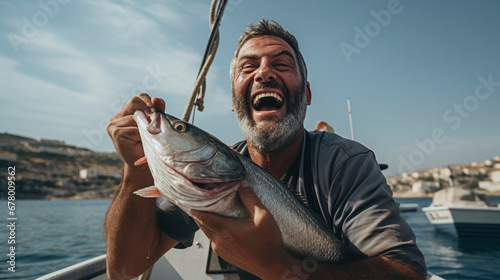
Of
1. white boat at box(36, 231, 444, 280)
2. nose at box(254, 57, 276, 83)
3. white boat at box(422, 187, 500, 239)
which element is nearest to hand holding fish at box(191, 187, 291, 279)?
nose at box(254, 57, 276, 83)

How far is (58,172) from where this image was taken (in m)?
72.9

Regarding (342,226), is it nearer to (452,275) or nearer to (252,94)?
(252,94)

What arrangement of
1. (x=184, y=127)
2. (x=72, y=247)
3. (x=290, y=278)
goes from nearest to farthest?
(x=290, y=278) → (x=184, y=127) → (x=72, y=247)

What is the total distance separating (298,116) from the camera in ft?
8.96

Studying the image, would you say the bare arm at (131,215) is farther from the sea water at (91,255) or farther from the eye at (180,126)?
the sea water at (91,255)

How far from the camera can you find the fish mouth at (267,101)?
267 centimetres

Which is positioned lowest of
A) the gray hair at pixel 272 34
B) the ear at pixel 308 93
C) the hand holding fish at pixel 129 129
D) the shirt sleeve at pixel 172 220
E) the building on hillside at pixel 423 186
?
the building on hillside at pixel 423 186

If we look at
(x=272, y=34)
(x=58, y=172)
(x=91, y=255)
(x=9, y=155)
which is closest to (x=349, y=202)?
(x=272, y=34)

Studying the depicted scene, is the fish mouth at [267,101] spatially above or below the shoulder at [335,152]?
above

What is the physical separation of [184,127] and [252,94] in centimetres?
119

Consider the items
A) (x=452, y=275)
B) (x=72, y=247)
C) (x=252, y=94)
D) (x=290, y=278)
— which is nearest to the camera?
(x=290, y=278)

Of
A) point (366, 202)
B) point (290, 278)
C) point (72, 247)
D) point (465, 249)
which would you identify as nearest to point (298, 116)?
point (366, 202)

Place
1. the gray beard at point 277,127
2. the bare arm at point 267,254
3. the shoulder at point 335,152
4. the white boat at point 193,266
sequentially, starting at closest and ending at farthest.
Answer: the bare arm at point 267,254 → the shoulder at point 335,152 → the gray beard at point 277,127 → the white boat at point 193,266

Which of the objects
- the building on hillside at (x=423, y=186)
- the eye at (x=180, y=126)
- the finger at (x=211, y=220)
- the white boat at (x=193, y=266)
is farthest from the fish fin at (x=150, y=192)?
the building on hillside at (x=423, y=186)
